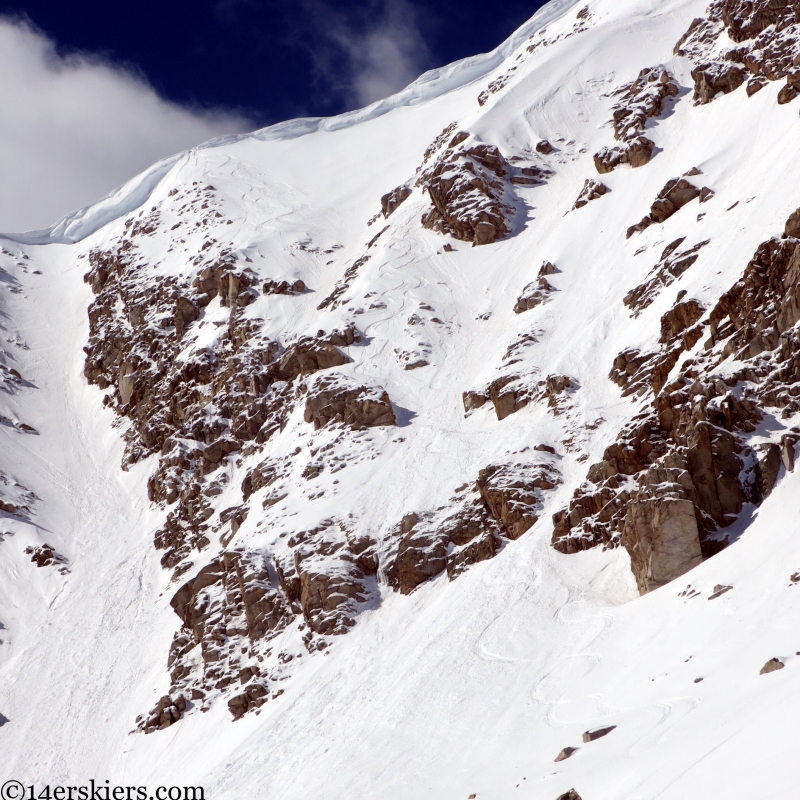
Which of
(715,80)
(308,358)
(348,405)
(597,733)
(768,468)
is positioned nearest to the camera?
(597,733)

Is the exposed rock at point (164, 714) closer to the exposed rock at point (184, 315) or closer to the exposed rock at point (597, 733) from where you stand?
the exposed rock at point (597, 733)

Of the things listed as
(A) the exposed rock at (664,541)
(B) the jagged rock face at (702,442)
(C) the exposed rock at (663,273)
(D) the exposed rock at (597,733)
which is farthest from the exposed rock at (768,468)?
(C) the exposed rock at (663,273)

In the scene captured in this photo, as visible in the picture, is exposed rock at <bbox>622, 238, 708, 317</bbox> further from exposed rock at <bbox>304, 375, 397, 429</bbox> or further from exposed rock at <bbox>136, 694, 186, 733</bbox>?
exposed rock at <bbox>136, 694, 186, 733</bbox>

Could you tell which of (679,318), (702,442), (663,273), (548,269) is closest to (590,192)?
(548,269)

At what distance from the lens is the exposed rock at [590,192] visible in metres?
63.4

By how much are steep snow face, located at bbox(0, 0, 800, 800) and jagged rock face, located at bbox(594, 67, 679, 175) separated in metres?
0.31

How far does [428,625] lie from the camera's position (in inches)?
1563

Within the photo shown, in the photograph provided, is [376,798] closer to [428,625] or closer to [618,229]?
[428,625]

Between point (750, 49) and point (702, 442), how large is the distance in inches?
1601

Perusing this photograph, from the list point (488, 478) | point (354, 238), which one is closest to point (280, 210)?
point (354, 238)

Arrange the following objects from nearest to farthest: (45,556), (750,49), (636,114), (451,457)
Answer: (451,457)
(45,556)
(750,49)
(636,114)

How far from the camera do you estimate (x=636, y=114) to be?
6869 centimetres

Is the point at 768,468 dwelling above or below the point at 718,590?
above

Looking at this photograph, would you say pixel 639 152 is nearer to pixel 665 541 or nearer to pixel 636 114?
pixel 636 114
